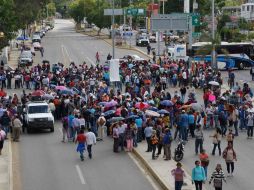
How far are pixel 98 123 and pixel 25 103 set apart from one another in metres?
6.81

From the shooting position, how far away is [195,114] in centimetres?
3134

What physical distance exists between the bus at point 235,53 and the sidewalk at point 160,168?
112 feet

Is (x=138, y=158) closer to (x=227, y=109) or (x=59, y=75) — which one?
(x=227, y=109)

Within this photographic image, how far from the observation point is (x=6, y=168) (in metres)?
26.3

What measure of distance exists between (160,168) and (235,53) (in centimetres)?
4296

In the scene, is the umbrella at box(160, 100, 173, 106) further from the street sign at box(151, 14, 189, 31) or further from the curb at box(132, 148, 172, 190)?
the street sign at box(151, 14, 189, 31)

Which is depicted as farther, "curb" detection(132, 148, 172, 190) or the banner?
the banner

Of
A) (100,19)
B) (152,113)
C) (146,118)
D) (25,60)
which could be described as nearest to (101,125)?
(146,118)

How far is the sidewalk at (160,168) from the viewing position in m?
23.0

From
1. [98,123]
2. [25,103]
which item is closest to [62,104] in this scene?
[25,103]

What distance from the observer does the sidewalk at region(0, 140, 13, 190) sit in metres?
23.7

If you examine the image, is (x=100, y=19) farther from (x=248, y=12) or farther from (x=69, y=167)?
(x=69, y=167)

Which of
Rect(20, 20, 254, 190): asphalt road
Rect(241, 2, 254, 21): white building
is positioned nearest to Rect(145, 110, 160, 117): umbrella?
Rect(20, 20, 254, 190): asphalt road

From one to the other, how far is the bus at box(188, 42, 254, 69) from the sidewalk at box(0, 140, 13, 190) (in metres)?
34.5
